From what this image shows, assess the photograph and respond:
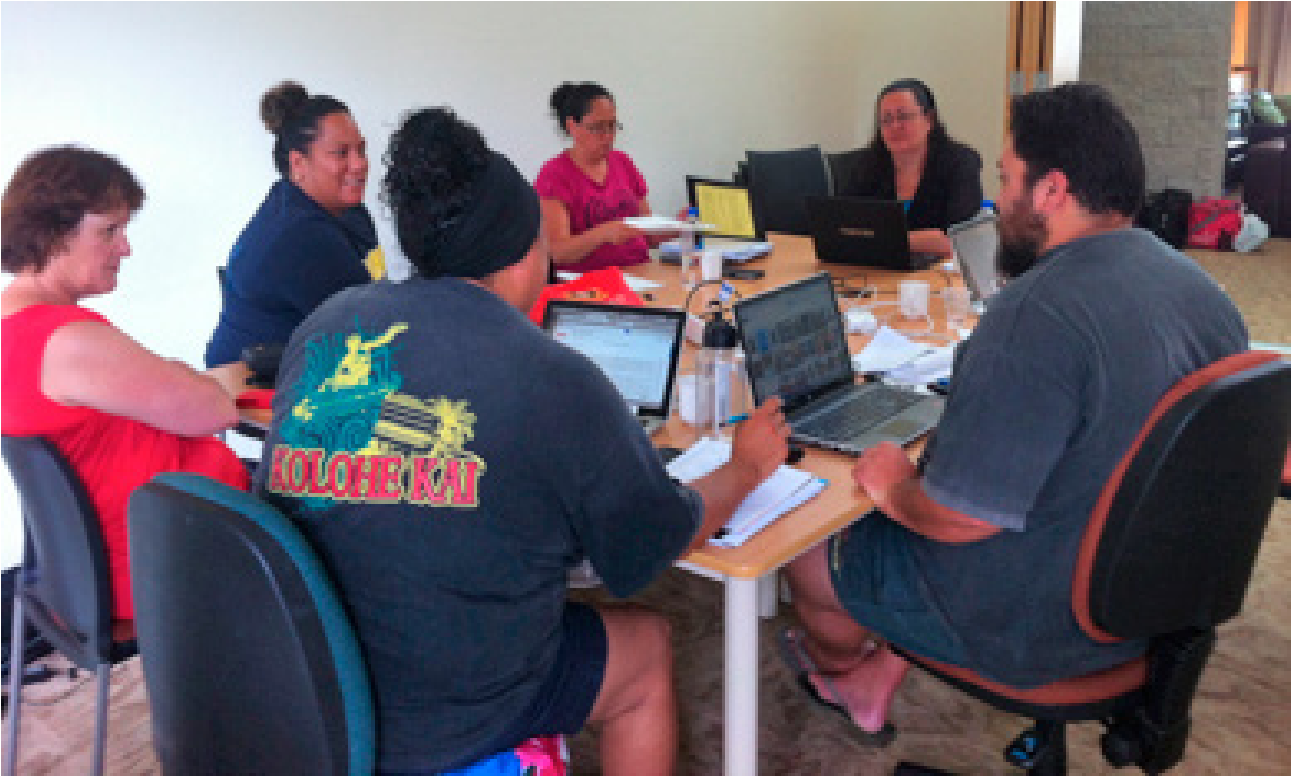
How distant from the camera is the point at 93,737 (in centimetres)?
212

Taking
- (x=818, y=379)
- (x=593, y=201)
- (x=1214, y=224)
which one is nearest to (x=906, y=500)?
(x=818, y=379)

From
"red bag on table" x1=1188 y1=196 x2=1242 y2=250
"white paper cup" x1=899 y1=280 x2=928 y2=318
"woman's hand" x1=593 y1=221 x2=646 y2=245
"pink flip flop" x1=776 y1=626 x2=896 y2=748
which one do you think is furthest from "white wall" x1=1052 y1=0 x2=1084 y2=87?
"pink flip flop" x1=776 y1=626 x2=896 y2=748

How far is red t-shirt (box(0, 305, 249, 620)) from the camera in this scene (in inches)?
50.6

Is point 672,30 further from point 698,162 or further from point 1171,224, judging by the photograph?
point 1171,224

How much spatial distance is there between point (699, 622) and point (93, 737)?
1.33 m

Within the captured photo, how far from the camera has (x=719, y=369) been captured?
6.49ft

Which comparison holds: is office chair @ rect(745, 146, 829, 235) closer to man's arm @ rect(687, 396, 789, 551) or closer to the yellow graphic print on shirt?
man's arm @ rect(687, 396, 789, 551)

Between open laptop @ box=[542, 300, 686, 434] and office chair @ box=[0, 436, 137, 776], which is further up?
open laptop @ box=[542, 300, 686, 434]

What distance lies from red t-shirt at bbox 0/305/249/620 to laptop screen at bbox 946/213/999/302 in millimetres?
1788

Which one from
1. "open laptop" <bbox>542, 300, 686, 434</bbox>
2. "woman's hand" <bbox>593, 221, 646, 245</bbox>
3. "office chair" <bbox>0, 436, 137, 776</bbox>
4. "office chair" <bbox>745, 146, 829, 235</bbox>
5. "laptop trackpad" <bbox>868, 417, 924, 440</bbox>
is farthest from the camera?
"office chair" <bbox>745, 146, 829, 235</bbox>

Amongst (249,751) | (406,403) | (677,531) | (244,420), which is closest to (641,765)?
(677,531)

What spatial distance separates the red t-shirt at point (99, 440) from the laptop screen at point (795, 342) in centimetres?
88

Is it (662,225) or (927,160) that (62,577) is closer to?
(662,225)

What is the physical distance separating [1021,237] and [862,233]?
1671mm
